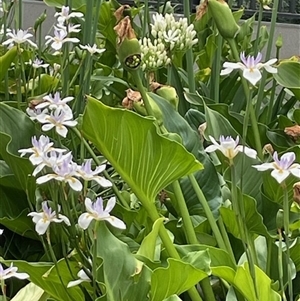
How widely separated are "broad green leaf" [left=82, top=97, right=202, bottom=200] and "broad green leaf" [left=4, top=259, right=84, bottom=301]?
0.29 feet

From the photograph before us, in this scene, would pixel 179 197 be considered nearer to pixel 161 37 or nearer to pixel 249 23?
pixel 161 37

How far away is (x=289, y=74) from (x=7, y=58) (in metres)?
0.36

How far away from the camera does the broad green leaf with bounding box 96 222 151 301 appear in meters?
0.41

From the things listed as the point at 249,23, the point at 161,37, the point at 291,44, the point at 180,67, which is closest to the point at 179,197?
the point at 161,37

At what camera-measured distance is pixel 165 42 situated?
0.71 meters

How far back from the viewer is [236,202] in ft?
1.39

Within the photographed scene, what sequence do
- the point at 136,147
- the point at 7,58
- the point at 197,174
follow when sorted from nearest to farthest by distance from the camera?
the point at 136,147, the point at 197,174, the point at 7,58

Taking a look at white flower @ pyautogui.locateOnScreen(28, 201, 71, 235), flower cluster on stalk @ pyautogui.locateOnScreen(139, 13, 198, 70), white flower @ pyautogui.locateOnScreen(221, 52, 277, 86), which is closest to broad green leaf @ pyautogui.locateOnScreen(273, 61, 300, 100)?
flower cluster on stalk @ pyautogui.locateOnScreen(139, 13, 198, 70)

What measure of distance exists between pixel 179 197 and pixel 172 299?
0.11 m

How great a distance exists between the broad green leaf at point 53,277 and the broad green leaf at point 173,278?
0.07 meters

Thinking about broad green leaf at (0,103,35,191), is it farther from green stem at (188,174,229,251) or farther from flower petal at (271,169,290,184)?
flower petal at (271,169,290,184)

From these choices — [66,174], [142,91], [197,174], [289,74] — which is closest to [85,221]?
[66,174]

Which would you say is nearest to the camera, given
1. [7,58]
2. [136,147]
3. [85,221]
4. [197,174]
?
[85,221]

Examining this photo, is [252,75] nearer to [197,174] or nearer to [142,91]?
[142,91]
